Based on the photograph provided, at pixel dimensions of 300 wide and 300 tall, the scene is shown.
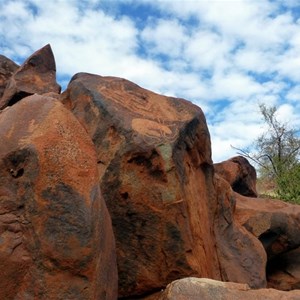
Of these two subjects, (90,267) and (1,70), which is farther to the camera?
(1,70)

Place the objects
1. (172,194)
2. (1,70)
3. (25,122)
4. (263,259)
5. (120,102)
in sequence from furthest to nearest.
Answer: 1. (1,70)
2. (263,259)
3. (120,102)
4. (172,194)
5. (25,122)

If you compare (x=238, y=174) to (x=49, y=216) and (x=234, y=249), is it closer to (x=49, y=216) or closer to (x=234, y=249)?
(x=234, y=249)

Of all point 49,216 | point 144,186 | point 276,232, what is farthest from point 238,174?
point 49,216

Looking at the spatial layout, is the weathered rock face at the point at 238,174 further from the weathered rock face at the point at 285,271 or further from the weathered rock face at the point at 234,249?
the weathered rock face at the point at 234,249

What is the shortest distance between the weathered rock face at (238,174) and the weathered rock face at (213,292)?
659 cm

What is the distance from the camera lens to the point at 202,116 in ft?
17.3

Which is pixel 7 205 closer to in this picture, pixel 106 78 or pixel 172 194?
pixel 172 194

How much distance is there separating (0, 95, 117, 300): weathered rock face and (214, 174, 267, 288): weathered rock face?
2.37 m

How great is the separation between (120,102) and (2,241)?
2047 millimetres

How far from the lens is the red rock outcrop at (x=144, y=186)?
4.41 meters

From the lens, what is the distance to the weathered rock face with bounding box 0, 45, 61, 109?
9.17 meters

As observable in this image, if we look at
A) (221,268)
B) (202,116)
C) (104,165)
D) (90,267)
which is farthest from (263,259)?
(90,267)

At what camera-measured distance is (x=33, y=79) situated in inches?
380

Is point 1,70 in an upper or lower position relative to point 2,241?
upper
